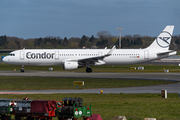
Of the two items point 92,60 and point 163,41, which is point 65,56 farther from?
point 163,41

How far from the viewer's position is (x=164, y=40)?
58.7 m

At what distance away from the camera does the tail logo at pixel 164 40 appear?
58.5 m

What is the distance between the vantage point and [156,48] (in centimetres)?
5825

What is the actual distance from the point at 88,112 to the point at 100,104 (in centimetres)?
886

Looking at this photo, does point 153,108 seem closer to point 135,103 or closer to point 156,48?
point 135,103

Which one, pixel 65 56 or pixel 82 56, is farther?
pixel 82 56

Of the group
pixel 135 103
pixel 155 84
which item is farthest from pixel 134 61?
pixel 135 103

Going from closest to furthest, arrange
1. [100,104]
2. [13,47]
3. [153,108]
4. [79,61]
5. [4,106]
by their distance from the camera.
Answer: [4,106] → [153,108] → [100,104] → [79,61] → [13,47]

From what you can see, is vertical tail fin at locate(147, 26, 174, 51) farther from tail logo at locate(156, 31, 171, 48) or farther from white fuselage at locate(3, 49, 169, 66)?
white fuselage at locate(3, 49, 169, 66)

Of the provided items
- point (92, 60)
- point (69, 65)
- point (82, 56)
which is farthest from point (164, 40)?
point (69, 65)

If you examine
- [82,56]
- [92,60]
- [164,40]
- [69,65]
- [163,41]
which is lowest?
[69,65]

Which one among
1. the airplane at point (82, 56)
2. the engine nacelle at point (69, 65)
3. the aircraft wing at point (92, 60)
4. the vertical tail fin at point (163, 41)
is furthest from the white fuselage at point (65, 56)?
the engine nacelle at point (69, 65)

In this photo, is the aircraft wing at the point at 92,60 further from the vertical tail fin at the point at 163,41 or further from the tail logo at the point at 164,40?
the tail logo at the point at 164,40

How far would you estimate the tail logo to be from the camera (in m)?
58.5
